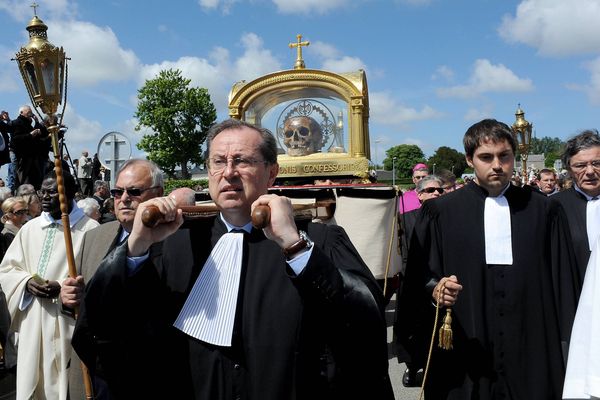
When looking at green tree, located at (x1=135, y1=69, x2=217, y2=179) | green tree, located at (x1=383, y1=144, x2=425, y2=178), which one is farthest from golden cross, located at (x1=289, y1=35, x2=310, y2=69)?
green tree, located at (x1=383, y1=144, x2=425, y2=178)

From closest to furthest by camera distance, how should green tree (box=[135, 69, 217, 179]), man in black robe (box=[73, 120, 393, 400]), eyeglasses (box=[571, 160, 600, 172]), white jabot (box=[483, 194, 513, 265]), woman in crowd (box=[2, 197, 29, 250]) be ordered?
man in black robe (box=[73, 120, 393, 400])
white jabot (box=[483, 194, 513, 265])
eyeglasses (box=[571, 160, 600, 172])
woman in crowd (box=[2, 197, 29, 250])
green tree (box=[135, 69, 217, 179])

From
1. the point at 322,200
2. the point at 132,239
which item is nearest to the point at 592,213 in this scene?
the point at 322,200

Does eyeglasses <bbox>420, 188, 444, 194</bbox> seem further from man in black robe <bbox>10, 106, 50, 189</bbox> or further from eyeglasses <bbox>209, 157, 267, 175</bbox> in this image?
man in black robe <bbox>10, 106, 50, 189</bbox>

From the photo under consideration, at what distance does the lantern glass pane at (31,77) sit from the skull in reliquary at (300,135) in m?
2.77

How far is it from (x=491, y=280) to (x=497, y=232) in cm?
28

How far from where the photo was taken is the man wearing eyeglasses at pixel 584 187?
4344 mm

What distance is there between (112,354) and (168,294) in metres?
0.32

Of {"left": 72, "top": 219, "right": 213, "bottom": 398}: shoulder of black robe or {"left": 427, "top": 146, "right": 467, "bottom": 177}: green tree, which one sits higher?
{"left": 427, "top": 146, "right": 467, "bottom": 177}: green tree

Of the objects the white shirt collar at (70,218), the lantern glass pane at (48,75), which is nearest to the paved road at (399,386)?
the white shirt collar at (70,218)

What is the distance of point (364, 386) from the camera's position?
7.39 ft

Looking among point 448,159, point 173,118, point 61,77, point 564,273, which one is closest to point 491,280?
point 564,273

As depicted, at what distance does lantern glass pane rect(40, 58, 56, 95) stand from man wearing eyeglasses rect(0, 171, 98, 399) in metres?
0.82

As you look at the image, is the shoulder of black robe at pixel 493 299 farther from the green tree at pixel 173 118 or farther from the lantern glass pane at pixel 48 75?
the green tree at pixel 173 118

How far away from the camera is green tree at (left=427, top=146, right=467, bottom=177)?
3410 inches
